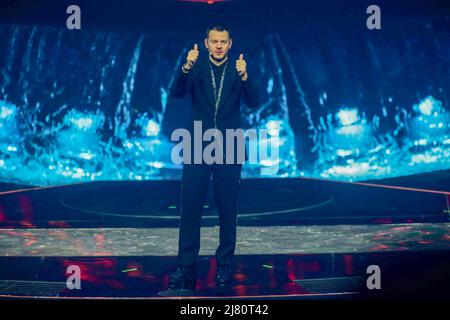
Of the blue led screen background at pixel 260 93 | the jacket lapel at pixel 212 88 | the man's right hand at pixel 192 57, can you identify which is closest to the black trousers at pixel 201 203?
the jacket lapel at pixel 212 88

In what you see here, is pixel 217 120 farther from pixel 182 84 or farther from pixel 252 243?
pixel 252 243

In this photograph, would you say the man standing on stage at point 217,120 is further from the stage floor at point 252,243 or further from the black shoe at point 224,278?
the stage floor at point 252,243

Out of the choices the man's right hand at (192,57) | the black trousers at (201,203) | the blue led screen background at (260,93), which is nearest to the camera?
the man's right hand at (192,57)

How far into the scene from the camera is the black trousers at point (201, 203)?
11.3 feet

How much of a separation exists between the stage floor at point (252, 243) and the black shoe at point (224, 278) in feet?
0.16

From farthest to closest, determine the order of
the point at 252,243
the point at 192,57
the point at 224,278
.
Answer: the point at 252,243 → the point at 224,278 → the point at 192,57

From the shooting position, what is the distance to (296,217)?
5953 mm

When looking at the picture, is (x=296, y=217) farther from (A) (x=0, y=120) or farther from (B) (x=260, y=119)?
(A) (x=0, y=120)

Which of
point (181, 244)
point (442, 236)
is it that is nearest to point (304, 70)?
point (442, 236)

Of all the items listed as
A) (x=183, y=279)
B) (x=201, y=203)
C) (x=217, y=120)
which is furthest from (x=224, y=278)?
(x=217, y=120)

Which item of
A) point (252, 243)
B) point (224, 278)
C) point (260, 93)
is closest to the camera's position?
point (224, 278)

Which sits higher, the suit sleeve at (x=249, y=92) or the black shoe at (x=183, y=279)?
the suit sleeve at (x=249, y=92)

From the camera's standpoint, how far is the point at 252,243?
4734 mm

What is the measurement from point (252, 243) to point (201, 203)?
1.29 m
